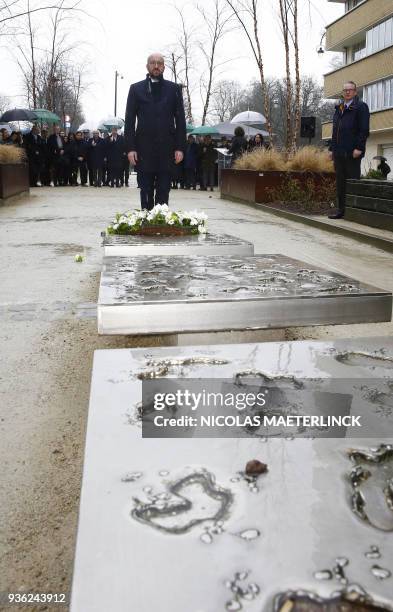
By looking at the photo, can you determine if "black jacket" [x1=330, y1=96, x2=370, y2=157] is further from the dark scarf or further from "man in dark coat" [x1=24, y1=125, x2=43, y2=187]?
"man in dark coat" [x1=24, y1=125, x2=43, y2=187]

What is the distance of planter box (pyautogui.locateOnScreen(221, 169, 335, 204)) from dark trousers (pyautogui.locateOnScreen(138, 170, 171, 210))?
7.32m

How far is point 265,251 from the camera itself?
7754 mm

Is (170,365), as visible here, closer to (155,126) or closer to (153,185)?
(155,126)

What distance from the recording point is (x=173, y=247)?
4.69m

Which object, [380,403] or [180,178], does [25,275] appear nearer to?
[380,403]

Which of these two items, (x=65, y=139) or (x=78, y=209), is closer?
(x=78, y=209)

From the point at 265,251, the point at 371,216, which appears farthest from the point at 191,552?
the point at 371,216

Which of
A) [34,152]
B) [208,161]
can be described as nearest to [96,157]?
[34,152]

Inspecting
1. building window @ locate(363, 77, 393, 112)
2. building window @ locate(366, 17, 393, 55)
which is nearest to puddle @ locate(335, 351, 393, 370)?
building window @ locate(363, 77, 393, 112)

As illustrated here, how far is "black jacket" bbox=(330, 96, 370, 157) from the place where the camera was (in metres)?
10.0

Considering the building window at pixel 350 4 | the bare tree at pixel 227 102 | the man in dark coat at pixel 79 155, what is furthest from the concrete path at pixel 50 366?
the bare tree at pixel 227 102

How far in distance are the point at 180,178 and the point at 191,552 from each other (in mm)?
Result: 24148

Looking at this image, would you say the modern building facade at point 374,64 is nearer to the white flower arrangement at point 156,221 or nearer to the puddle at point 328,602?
the white flower arrangement at point 156,221

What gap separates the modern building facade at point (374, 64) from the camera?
30.1m
